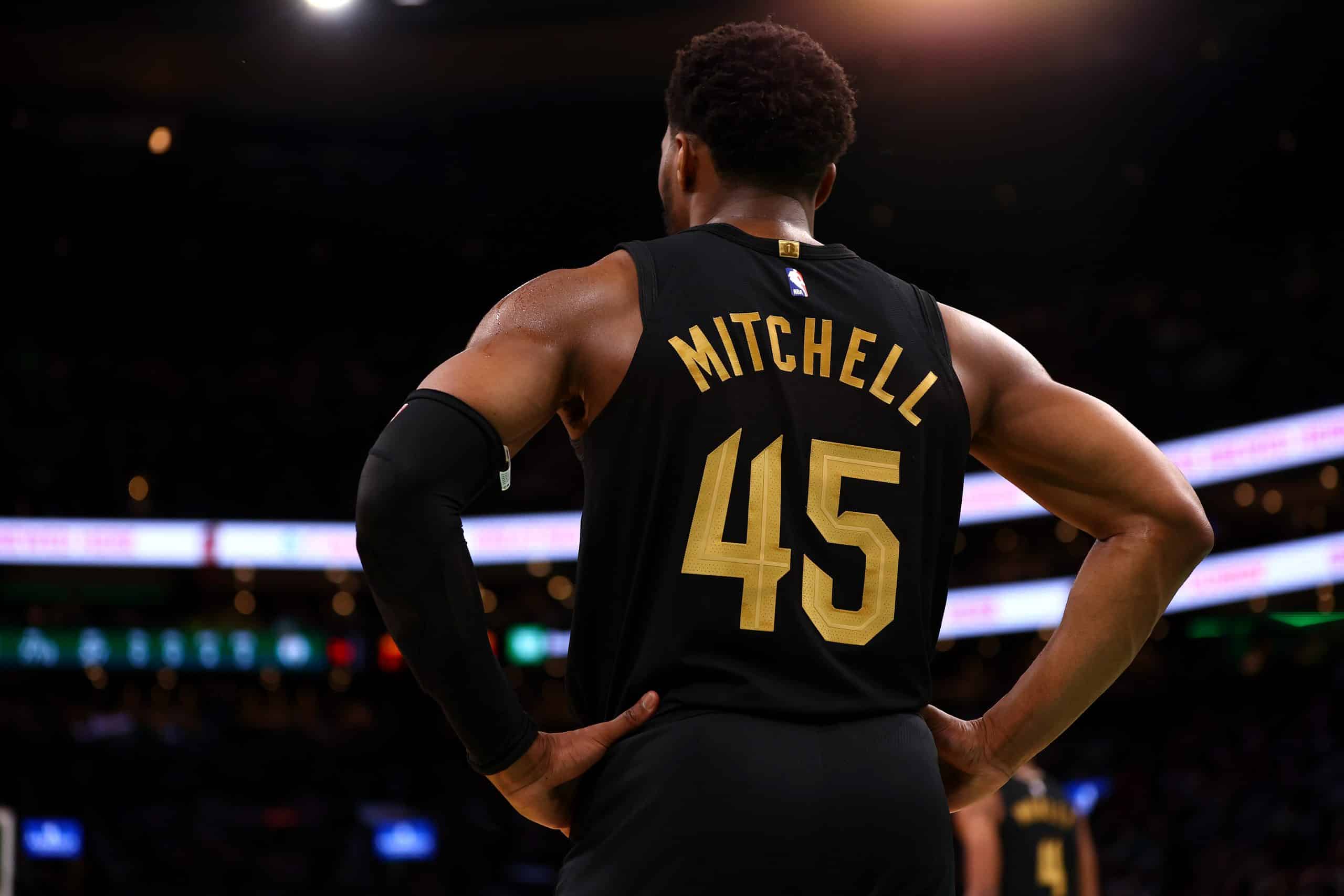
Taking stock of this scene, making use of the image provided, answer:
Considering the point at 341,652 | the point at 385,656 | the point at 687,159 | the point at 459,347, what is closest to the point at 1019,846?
the point at 687,159

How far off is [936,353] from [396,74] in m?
10.1

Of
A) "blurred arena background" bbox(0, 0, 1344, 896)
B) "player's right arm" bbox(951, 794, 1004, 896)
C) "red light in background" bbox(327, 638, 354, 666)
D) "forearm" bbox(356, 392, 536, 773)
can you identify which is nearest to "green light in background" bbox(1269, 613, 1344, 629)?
"blurred arena background" bbox(0, 0, 1344, 896)

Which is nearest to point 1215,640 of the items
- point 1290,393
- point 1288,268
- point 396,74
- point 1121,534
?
point 1290,393

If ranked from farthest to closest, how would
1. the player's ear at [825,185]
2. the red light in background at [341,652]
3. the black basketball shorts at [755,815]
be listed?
the red light in background at [341,652] < the player's ear at [825,185] < the black basketball shorts at [755,815]

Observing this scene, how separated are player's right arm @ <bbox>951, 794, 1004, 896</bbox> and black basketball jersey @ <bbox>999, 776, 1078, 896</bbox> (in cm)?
2

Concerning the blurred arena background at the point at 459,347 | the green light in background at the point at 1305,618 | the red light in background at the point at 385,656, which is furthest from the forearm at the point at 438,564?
the red light in background at the point at 385,656

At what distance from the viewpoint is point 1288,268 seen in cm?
1355

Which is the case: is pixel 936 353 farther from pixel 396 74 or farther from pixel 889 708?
pixel 396 74

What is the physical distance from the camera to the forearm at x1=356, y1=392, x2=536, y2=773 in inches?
63.4

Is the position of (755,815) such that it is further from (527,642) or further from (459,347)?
(527,642)

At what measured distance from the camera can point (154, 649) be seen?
19.0m

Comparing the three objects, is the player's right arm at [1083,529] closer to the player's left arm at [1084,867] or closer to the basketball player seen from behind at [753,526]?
the basketball player seen from behind at [753,526]

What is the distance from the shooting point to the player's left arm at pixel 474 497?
1.61 metres

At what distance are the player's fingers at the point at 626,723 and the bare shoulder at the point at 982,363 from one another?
61 cm
